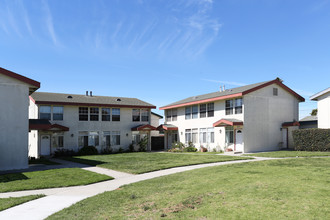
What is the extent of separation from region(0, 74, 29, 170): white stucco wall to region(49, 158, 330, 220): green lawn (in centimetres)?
942

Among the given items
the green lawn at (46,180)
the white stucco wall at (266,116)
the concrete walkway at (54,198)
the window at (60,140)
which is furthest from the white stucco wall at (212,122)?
the green lawn at (46,180)

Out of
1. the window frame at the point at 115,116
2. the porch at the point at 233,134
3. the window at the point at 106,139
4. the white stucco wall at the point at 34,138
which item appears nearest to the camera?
the porch at the point at 233,134

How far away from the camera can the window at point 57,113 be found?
86.2ft

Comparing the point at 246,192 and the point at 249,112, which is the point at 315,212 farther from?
the point at 249,112

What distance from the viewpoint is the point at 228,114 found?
85.5 feet

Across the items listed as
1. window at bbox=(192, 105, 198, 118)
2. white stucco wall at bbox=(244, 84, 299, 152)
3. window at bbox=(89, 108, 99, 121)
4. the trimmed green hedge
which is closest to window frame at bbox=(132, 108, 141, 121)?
window at bbox=(89, 108, 99, 121)

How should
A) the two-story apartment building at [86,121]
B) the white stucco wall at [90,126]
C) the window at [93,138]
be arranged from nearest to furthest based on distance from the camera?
the two-story apartment building at [86,121]
the white stucco wall at [90,126]
the window at [93,138]

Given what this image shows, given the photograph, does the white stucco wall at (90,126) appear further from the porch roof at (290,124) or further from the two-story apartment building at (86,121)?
the porch roof at (290,124)

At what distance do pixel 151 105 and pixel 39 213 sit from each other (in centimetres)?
2511

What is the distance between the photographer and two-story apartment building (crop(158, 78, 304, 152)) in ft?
80.5

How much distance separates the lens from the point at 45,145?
25328mm

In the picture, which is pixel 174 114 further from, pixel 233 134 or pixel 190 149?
pixel 233 134

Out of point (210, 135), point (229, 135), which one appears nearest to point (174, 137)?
point (210, 135)

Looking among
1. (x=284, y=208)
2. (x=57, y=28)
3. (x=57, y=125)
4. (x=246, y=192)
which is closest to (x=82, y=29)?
(x=57, y=28)
